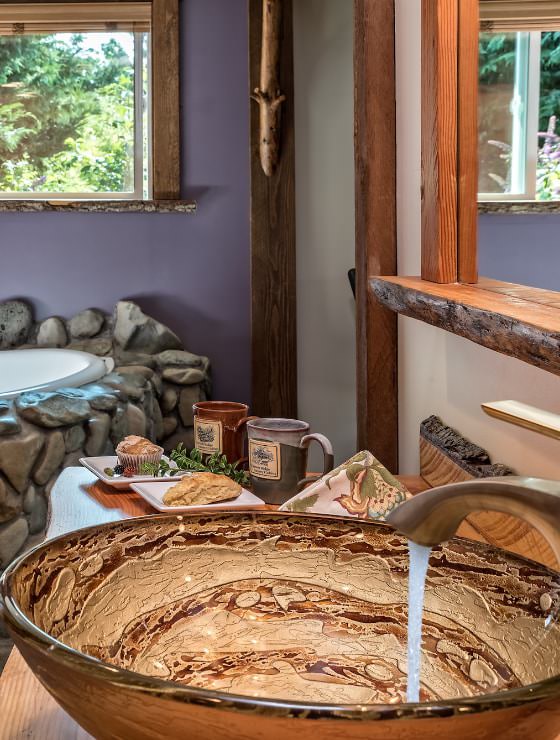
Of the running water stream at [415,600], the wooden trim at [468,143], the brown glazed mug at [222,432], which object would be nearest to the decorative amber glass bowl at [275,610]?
the running water stream at [415,600]

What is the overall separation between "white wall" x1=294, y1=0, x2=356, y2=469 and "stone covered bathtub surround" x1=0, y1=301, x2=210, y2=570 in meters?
0.45

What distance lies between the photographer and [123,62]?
12.2 ft

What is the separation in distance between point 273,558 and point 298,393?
287cm

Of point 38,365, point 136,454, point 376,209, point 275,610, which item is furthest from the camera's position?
point 38,365

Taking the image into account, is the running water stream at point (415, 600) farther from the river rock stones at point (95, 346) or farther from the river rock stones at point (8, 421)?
the river rock stones at point (95, 346)

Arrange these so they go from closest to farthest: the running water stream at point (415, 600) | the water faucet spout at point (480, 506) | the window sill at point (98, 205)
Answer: the water faucet spout at point (480, 506)
the running water stream at point (415, 600)
the window sill at point (98, 205)

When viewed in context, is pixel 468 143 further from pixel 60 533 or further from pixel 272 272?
pixel 272 272

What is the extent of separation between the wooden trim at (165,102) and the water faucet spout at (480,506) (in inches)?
130

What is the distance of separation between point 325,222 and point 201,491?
2410mm

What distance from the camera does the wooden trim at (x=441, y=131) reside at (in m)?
1.25

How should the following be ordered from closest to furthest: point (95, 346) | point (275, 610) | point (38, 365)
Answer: point (275, 610) → point (38, 365) → point (95, 346)

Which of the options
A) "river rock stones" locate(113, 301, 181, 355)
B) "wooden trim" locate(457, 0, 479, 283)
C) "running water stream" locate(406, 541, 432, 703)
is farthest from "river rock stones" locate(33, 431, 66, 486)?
"running water stream" locate(406, 541, 432, 703)

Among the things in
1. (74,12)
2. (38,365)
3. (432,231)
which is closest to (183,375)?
(38,365)

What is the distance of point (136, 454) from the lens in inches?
56.0
